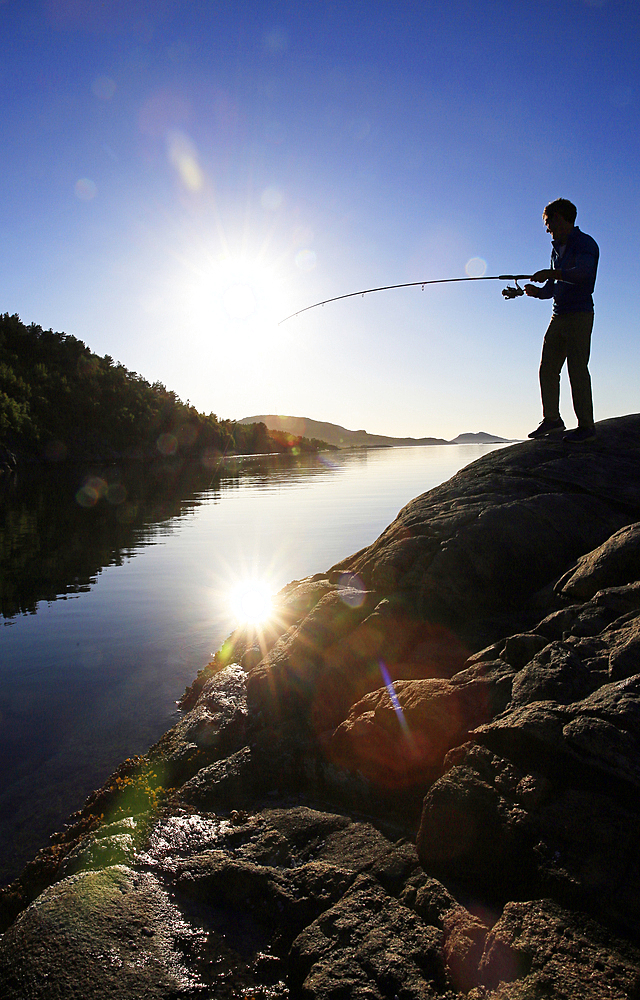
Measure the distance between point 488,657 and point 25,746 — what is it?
6908mm

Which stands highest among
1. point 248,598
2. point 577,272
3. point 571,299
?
point 577,272

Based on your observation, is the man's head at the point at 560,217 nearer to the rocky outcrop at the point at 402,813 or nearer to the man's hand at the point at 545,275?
the man's hand at the point at 545,275

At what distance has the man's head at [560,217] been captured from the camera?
8281 millimetres

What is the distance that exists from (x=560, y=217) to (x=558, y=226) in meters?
0.12

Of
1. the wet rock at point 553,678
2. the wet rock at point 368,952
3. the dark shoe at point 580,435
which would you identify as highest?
the dark shoe at point 580,435

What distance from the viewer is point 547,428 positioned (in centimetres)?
973

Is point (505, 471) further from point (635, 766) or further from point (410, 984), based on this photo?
point (410, 984)

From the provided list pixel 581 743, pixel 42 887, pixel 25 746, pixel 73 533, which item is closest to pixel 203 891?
pixel 42 887

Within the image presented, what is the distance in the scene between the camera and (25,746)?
8.31m

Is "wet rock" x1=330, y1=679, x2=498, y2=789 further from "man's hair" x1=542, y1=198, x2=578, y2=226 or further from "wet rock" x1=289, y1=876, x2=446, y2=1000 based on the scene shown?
"man's hair" x1=542, y1=198, x2=578, y2=226

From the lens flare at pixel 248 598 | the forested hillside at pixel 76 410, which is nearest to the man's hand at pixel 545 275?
the lens flare at pixel 248 598

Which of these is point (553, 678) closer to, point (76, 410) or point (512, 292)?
point (512, 292)

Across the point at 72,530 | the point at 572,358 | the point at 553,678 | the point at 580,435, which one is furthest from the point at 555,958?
the point at 72,530

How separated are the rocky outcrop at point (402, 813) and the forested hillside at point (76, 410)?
7979cm
